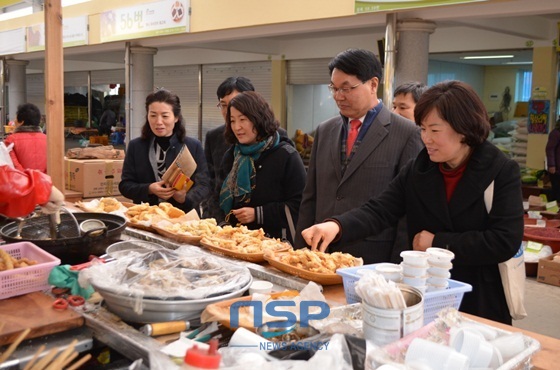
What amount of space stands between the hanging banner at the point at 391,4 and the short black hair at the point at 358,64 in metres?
2.61

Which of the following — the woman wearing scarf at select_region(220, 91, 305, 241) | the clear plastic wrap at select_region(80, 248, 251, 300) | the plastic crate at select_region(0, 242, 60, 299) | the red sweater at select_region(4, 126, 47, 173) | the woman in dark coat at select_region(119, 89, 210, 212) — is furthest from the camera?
the red sweater at select_region(4, 126, 47, 173)

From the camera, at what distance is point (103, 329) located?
1.67m

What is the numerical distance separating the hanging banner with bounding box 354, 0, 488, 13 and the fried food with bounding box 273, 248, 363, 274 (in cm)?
353

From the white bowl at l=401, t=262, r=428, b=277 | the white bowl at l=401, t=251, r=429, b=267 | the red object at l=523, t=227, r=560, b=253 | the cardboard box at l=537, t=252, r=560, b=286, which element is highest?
the white bowl at l=401, t=251, r=429, b=267

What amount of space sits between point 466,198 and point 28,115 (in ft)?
15.2

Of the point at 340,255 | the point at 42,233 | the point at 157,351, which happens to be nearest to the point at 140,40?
the point at 42,233

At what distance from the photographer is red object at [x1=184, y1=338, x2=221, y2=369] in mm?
1194

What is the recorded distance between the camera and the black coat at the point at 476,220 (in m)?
2.09

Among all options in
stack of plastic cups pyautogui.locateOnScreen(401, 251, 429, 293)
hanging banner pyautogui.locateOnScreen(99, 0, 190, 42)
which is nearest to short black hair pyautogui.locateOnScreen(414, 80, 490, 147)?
stack of plastic cups pyautogui.locateOnScreen(401, 251, 429, 293)

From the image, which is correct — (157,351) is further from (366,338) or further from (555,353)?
(555,353)

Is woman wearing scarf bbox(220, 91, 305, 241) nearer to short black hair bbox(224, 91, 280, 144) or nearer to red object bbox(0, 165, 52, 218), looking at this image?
short black hair bbox(224, 91, 280, 144)

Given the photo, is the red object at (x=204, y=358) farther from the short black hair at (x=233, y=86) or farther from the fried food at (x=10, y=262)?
the short black hair at (x=233, y=86)

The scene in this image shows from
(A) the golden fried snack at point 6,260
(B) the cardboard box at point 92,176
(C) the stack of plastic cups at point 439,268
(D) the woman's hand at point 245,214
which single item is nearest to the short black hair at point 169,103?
(D) the woman's hand at point 245,214

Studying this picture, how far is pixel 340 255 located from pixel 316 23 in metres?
4.95
